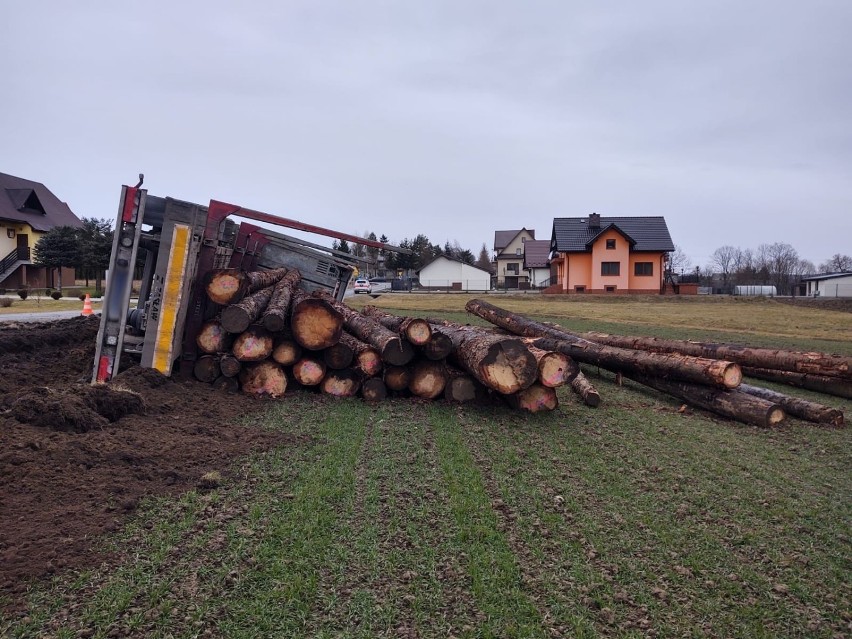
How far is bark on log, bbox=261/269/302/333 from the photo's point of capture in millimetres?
7539

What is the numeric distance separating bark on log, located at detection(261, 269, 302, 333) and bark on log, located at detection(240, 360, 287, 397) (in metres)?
0.60

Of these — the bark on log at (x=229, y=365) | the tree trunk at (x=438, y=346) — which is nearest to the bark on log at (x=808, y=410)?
the tree trunk at (x=438, y=346)

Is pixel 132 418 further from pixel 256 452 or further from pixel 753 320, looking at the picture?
Answer: pixel 753 320

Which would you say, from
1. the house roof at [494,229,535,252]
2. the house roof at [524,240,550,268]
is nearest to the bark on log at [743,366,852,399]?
the house roof at [524,240,550,268]

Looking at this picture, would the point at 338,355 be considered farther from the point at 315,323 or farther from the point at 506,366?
the point at 506,366

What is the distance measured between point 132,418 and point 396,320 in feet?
16.1

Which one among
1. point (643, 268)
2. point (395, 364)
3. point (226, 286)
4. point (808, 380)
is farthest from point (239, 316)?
point (643, 268)

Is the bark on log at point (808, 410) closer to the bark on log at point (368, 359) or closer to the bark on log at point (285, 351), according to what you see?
the bark on log at point (368, 359)

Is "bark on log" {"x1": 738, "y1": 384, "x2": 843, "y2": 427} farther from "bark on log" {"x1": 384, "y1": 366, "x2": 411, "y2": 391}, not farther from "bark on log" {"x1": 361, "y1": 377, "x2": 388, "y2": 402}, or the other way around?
"bark on log" {"x1": 361, "y1": 377, "x2": 388, "y2": 402}

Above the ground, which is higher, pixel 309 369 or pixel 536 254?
pixel 536 254

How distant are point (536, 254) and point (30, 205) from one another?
165 ft

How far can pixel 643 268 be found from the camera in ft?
158

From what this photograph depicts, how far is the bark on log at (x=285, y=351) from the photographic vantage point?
7.86 m

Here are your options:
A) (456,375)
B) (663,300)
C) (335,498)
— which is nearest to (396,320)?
(456,375)
